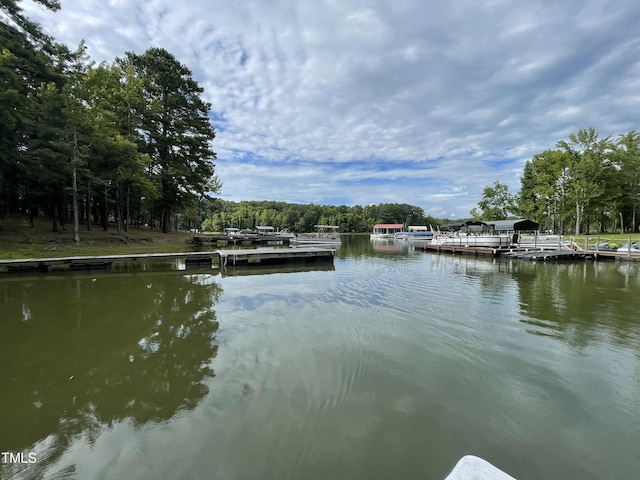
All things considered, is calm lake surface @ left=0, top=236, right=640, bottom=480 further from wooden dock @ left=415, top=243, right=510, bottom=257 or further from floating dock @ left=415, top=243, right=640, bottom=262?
wooden dock @ left=415, top=243, right=510, bottom=257

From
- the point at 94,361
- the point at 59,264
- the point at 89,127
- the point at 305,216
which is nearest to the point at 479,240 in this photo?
the point at 94,361

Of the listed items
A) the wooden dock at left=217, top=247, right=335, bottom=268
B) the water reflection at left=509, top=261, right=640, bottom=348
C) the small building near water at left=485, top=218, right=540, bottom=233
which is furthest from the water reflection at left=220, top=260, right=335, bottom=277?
the small building near water at left=485, top=218, right=540, bottom=233

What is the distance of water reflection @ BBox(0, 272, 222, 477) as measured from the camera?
3.24 m

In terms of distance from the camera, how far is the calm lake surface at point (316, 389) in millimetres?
2729

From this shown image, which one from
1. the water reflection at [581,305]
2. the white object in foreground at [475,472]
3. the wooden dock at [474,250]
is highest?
the white object in foreground at [475,472]

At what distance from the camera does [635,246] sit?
792 inches

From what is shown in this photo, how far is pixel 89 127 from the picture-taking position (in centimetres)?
1877

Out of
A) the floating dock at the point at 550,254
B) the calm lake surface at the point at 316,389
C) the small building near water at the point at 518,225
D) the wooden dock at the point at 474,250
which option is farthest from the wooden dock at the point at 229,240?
the small building near water at the point at 518,225

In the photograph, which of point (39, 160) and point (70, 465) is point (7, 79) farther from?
point (70, 465)

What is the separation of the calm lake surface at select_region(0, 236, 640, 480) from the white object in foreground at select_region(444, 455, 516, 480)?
1.40 meters

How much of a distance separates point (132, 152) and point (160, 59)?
12.8 m

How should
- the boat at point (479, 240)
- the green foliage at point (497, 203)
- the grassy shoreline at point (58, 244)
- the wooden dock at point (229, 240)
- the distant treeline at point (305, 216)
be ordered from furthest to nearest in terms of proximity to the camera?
the distant treeline at point (305, 216) → the green foliage at point (497, 203) → the wooden dock at point (229, 240) → the boat at point (479, 240) → the grassy shoreline at point (58, 244)

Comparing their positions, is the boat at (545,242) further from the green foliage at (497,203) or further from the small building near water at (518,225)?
the green foliage at (497,203)

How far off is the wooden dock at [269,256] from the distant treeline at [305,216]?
6674 cm
